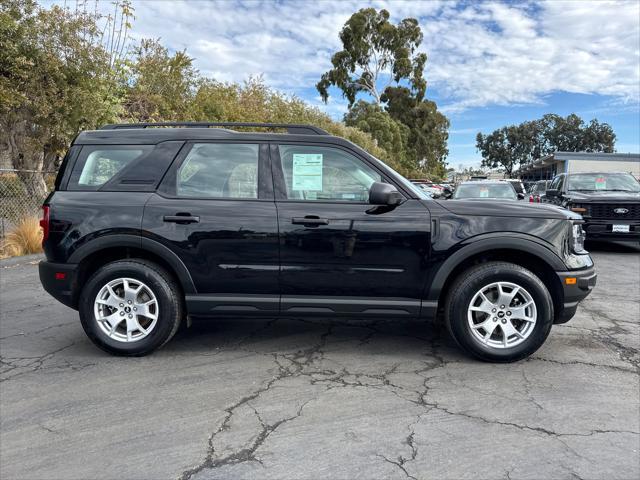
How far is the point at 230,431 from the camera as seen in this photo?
9.91 ft

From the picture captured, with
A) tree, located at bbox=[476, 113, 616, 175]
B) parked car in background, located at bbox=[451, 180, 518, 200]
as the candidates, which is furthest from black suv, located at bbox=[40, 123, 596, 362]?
tree, located at bbox=[476, 113, 616, 175]

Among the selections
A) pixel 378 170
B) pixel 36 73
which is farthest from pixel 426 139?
pixel 378 170

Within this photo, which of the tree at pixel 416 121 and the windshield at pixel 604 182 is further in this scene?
the tree at pixel 416 121

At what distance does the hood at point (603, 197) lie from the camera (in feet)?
32.9

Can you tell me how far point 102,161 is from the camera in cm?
432

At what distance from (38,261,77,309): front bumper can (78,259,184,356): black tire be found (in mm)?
114

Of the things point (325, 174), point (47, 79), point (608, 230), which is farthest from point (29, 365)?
point (608, 230)

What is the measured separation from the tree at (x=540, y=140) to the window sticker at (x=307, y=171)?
10448 centimetres

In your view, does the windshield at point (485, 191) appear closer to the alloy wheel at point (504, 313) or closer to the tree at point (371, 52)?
the alloy wheel at point (504, 313)

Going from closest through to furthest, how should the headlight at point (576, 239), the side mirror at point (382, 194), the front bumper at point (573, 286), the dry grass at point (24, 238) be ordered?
the side mirror at point (382, 194) < the front bumper at point (573, 286) < the headlight at point (576, 239) < the dry grass at point (24, 238)

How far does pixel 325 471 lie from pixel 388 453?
0.40 m

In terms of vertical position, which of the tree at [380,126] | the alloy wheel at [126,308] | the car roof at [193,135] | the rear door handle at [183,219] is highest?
the tree at [380,126]

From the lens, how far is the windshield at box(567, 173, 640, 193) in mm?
11227

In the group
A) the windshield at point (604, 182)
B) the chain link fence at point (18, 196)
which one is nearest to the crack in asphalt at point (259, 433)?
the chain link fence at point (18, 196)
